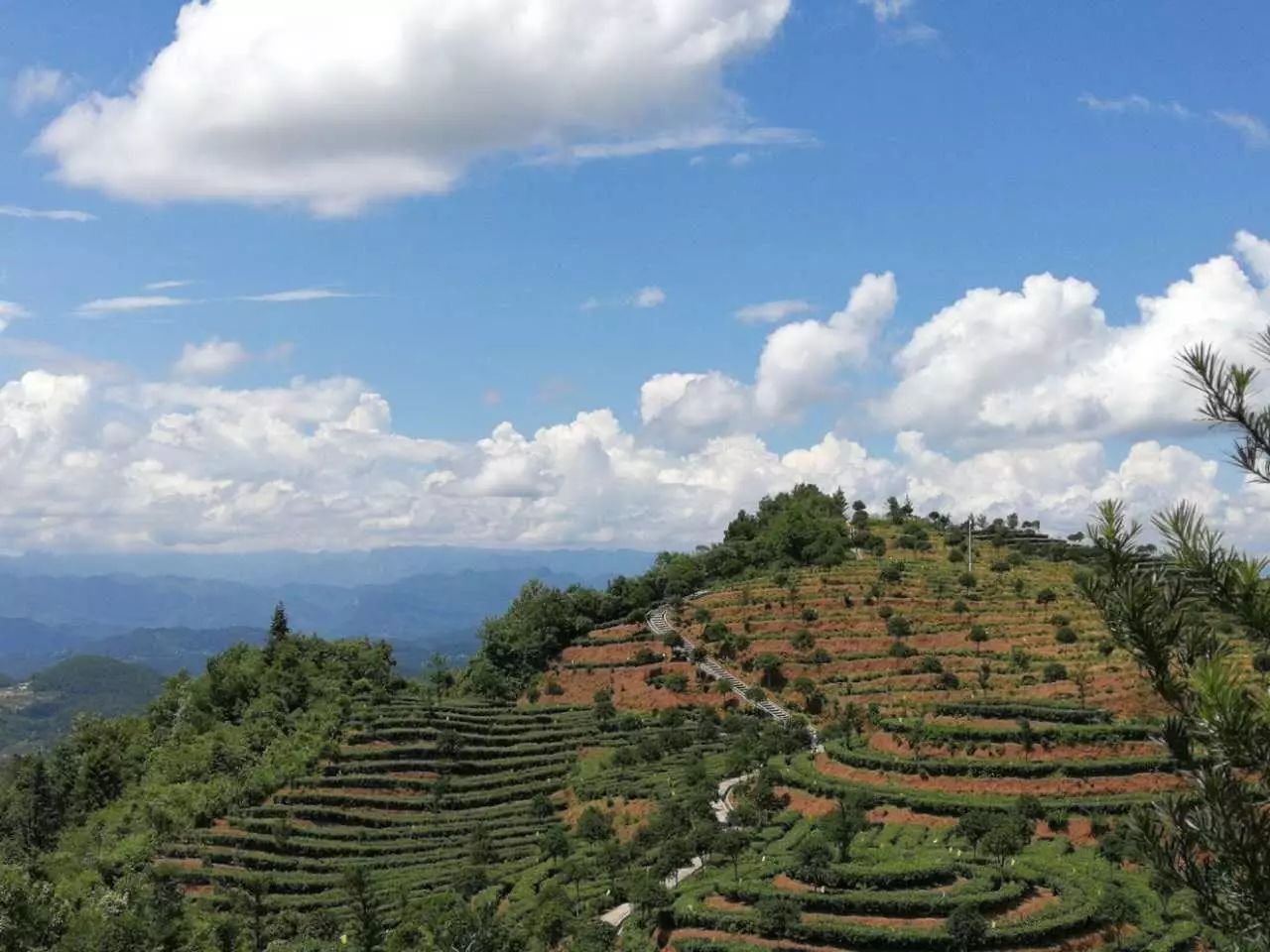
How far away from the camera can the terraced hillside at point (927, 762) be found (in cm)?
3609

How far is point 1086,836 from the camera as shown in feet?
143

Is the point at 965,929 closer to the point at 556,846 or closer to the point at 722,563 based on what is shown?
the point at 556,846

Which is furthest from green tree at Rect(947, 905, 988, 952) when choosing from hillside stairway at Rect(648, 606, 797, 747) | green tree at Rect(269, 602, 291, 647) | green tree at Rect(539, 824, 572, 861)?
green tree at Rect(269, 602, 291, 647)

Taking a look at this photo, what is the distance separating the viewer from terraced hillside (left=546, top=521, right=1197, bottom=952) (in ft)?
118

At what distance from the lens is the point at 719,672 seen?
78312mm

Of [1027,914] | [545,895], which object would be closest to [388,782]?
[545,895]

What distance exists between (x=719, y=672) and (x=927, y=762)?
2981cm

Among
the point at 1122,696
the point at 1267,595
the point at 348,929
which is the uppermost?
the point at 1267,595

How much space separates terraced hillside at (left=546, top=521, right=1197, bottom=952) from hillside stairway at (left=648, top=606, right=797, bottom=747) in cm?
79

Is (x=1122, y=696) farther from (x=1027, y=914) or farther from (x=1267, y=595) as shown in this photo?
(x=1267, y=595)

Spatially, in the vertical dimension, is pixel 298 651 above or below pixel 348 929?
above

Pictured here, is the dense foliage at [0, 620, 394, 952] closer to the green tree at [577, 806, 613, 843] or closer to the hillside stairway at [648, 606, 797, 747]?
the green tree at [577, 806, 613, 843]

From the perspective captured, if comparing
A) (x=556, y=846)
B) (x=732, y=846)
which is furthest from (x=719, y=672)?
(x=732, y=846)

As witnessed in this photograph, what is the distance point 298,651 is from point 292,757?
1108 inches
